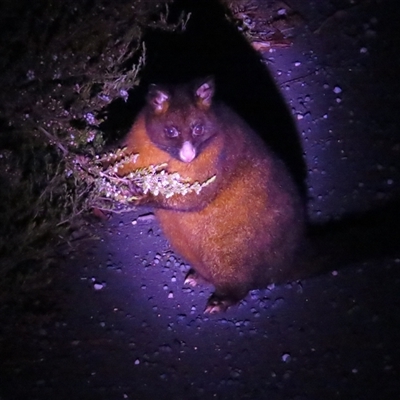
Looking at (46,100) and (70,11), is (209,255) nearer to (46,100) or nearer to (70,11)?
(46,100)

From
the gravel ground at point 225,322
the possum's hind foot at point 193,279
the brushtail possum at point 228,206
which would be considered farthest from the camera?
the possum's hind foot at point 193,279

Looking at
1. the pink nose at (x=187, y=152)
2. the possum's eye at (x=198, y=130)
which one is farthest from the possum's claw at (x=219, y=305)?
the possum's eye at (x=198, y=130)

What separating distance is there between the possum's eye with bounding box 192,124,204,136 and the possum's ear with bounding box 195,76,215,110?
0.41ft

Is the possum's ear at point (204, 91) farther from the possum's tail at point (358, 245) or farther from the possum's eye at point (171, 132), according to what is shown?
the possum's tail at point (358, 245)

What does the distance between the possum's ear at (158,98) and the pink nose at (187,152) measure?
0.92ft

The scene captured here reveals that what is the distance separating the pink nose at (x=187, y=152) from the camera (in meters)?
3.43

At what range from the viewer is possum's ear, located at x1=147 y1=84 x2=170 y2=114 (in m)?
3.39

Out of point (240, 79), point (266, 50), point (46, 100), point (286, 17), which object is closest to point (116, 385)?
point (46, 100)

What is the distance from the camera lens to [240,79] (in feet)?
18.3

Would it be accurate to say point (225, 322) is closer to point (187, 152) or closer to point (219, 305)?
point (219, 305)

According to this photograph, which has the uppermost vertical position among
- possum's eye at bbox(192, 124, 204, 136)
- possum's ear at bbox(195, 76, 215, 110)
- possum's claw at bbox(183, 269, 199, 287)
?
possum's ear at bbox(195, 76, 215, 110)

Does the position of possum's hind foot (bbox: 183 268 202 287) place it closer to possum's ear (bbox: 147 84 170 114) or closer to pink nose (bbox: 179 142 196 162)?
pink nose (bbox: 179 142 196 162)

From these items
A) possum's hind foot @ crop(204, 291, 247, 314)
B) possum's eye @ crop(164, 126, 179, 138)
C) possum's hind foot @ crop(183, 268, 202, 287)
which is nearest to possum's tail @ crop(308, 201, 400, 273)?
possum's hind foot @ crop(204, 291, 247, 314)

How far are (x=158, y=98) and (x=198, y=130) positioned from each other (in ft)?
1.09
